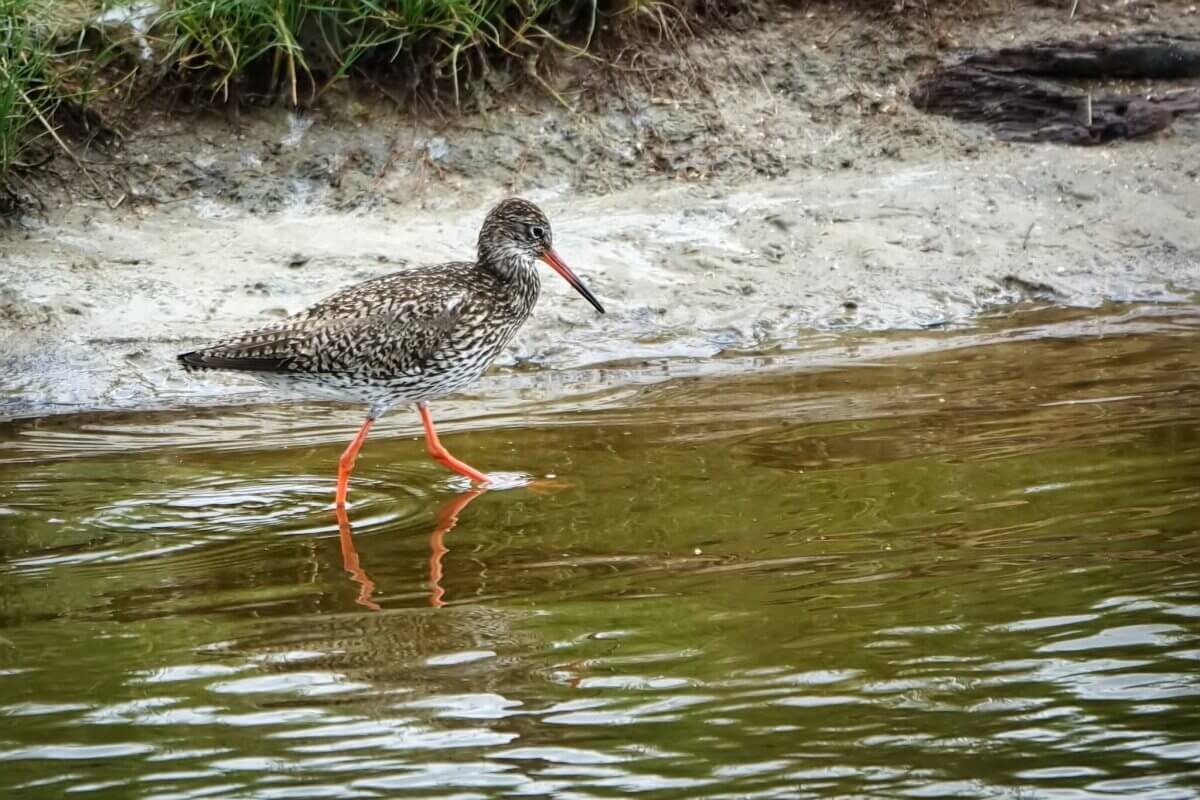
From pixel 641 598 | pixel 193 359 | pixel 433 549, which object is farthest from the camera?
pixel 193 359

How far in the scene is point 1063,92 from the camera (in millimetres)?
10508

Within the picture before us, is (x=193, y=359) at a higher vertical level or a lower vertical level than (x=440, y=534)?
higher

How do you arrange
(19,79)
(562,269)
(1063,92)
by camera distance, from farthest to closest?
(1063,92)
(19,79)
(562,269)

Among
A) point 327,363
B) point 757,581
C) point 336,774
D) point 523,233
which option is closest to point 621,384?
point 523,233

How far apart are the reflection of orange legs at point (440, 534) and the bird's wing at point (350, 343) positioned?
716mm

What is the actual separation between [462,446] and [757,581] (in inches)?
105

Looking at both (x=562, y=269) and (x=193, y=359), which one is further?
(x=562, y=269)

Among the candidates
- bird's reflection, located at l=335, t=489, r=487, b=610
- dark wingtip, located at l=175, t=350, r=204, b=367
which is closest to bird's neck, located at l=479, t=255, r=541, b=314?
bird's reflection, located at l=335, t=489, r=487, b=610

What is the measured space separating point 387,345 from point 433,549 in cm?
131

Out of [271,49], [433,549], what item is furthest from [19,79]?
[433,549]

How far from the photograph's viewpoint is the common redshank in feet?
23.5

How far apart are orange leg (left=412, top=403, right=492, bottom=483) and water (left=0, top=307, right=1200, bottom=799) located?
10 cm

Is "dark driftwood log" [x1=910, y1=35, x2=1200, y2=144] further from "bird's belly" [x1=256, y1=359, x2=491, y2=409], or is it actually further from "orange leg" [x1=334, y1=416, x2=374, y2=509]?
"orange leg" [x1=334, y1=416, x2=374, y2=509]

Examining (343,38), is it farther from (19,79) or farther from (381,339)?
(381,339)
